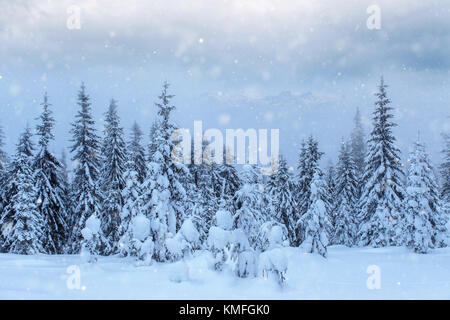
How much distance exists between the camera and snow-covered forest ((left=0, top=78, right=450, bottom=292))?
20703mm

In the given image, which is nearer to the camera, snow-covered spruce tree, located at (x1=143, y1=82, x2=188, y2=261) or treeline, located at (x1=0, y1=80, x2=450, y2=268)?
snow-covered spruce tree, located at (x1=143, y1=82, x2=188, y2=261)

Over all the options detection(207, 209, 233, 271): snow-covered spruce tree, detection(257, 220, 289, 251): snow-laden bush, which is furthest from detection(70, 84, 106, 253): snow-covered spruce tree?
detection(257, 220, 289, 251): snow-laden bush

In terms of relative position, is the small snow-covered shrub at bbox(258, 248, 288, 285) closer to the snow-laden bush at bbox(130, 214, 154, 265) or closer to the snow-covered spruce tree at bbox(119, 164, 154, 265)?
the snow-laden bush at bbox(130, 214, 154, 265)

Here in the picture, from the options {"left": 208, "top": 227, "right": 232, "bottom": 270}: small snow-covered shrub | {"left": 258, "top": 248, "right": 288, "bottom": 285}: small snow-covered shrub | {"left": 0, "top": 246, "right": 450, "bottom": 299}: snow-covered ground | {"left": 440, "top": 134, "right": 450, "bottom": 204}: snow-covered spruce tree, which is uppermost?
{"left": 440, "top": 134, "right": 450, "bottom": 204}: snow-covered spruce tree

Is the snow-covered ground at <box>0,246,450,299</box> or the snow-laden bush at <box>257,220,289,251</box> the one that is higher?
the snow-laden bush at <box>257,220,289,251</box>

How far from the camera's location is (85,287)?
43.9 ft

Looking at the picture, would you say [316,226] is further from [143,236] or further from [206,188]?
[143,236]

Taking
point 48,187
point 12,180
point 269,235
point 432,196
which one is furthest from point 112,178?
point 432,196

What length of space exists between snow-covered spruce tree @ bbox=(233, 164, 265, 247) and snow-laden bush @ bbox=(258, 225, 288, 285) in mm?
843

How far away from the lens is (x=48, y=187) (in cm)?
2814

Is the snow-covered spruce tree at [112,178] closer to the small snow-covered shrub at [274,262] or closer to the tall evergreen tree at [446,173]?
the small snow-covered shrub at [274,262]

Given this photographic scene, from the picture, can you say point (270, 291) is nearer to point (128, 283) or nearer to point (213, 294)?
point (213, 294)

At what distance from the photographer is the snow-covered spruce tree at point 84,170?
90.9 ft
